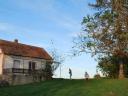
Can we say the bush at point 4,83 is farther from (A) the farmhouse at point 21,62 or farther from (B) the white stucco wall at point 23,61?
(B) the white stucco wall at point 23,61

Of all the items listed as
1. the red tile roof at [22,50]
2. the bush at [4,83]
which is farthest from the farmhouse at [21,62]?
the bush at [4,83]

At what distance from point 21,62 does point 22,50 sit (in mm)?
3185

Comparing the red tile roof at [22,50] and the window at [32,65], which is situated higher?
the red tile roof at [22,50]

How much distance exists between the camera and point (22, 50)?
66625mm

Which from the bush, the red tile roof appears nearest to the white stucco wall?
the red tile roof

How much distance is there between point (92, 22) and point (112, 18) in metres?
2.90

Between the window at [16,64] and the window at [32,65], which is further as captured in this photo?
the window at [32,65]

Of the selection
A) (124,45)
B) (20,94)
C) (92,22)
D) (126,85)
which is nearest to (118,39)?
(124,45)

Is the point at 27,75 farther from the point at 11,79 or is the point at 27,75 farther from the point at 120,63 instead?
the point at 120,63

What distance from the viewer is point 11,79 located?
57000 millimetres

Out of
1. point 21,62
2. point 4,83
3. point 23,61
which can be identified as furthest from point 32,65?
point 4,83

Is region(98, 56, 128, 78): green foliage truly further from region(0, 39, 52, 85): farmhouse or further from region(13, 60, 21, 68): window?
region(13, 60, 21, 68): window

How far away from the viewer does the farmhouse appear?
193 feet

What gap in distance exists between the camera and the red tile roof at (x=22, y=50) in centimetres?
6314
